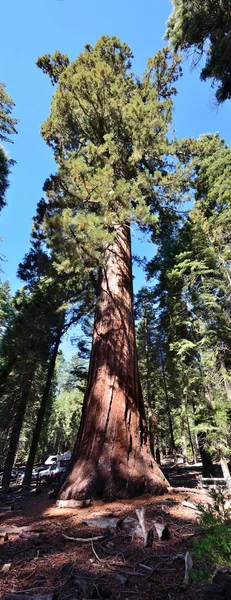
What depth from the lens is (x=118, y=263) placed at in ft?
20.2

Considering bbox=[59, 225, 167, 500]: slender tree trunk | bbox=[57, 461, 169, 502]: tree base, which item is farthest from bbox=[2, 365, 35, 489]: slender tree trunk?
bbox=[57, 461, 169, 502]: tree base

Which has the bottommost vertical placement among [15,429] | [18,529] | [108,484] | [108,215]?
[18,529]

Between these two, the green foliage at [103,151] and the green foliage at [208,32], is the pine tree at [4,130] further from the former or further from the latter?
the green foliage at [208,32]

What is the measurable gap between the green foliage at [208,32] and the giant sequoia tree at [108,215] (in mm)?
1145

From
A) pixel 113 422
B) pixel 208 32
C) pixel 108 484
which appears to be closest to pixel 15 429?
pixel 113 422

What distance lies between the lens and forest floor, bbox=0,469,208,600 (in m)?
1.64

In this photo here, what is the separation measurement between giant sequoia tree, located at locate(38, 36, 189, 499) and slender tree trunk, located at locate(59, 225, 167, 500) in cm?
1

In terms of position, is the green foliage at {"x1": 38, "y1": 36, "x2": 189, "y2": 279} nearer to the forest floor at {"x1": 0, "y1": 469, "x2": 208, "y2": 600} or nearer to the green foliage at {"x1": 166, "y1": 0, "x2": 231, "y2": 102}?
the green foliage at {"x1": 166, "y1": 0, "x2": 231, "y2": 102}

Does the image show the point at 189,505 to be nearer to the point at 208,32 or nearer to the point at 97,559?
the point at 97,559

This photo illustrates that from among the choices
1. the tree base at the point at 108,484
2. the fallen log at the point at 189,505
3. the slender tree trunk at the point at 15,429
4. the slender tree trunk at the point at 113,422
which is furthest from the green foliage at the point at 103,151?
the slender tree trunk at the point at 15,429

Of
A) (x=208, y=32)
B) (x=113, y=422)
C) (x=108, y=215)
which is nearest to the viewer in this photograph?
(x=113, y=422)

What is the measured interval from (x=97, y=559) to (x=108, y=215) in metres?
4.65

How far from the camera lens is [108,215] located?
5.04 meters

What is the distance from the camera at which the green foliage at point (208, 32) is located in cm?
624
